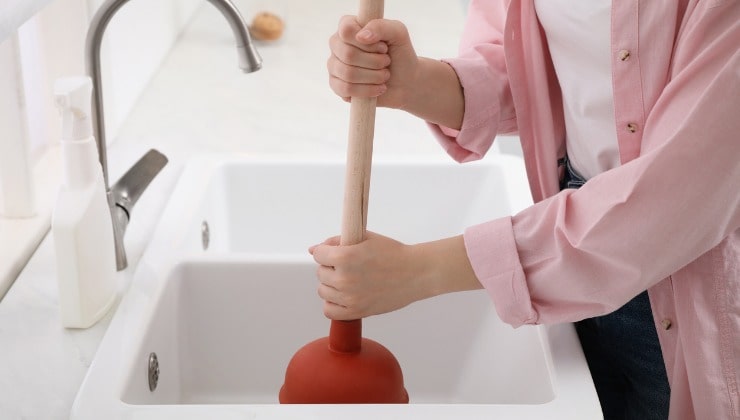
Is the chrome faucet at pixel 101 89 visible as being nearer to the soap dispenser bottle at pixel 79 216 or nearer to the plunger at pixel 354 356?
the soap dispenser bottle at pixel 79 216

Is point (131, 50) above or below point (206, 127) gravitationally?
above

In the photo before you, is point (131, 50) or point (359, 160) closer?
point (359, 160)

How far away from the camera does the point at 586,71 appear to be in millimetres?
1058

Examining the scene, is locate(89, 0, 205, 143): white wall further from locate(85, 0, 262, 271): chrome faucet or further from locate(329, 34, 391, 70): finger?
locate(329, 34, 391, 70): finger

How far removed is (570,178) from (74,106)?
559 mm

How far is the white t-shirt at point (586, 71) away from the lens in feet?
3.33

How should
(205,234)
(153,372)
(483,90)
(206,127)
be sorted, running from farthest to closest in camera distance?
(206,127) < (205,234) < (483,90) < (153,372)

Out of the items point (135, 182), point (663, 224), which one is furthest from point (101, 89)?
point (663, 224)

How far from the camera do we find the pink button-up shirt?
0.85 metres

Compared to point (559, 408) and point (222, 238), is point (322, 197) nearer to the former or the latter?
point (222, 238)

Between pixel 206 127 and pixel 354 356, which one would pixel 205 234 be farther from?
pixel 354 356

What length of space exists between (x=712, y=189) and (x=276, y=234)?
2.89 ft

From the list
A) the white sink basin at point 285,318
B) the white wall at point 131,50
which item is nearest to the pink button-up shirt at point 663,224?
the white sink basin at point 285,318

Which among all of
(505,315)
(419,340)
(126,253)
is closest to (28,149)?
(126,253)
